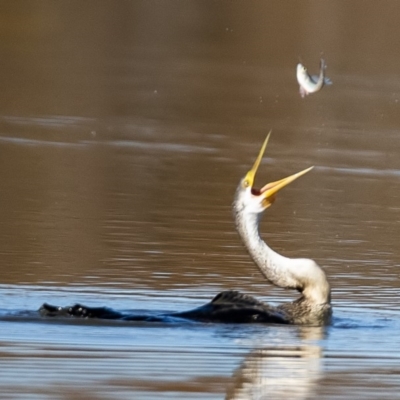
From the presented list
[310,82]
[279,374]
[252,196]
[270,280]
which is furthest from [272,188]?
[310,82]

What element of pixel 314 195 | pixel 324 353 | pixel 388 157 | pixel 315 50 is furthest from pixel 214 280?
pixel 315 50

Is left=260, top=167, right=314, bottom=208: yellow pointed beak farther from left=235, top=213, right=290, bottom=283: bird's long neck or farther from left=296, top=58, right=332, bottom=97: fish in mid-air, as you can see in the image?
left=296, top=58, right=332, bottom=97: fish in mid-air

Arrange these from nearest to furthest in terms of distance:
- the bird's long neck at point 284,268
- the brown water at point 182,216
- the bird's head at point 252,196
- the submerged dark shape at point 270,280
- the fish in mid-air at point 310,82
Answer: the brown water at point 182,216 → the submerged dark shape at point 270,280 → the bird's head at point 252,196 → the bird's long neck at point 284,268 → the fish in mid-air at point 310,82

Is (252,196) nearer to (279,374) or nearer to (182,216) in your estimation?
(279,374)

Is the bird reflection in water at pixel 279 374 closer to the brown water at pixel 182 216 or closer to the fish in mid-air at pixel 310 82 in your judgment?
the brown water at pixel 182 216

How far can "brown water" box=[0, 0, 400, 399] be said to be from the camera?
28.6 ft

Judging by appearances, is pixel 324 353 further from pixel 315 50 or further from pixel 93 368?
pixel 315 50

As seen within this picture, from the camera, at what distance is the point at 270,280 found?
1045cm

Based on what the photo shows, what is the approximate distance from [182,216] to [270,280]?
3923 mm

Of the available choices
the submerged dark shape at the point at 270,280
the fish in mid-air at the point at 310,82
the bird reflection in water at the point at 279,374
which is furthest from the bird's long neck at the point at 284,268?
the fish in mid-air at the point at 310,82

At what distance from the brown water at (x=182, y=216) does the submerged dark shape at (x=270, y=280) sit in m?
0.15

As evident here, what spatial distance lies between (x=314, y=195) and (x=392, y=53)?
21.7m

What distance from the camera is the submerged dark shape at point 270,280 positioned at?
33.0 ft

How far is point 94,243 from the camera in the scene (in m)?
12.7
